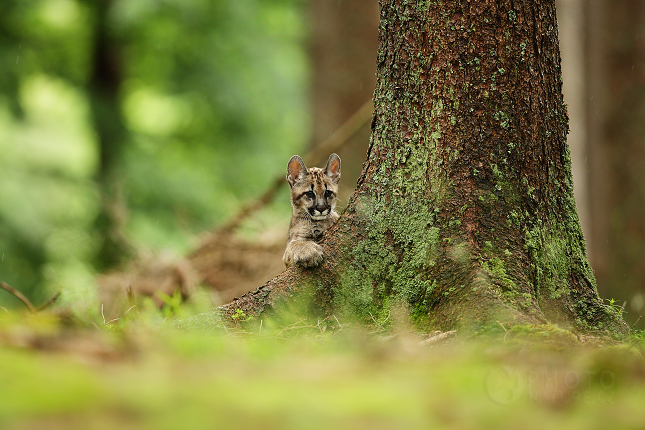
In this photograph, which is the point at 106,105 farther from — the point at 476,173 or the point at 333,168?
the point at 476,173

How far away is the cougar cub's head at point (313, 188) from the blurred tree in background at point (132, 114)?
239 inches

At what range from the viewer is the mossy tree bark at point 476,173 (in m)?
4.24

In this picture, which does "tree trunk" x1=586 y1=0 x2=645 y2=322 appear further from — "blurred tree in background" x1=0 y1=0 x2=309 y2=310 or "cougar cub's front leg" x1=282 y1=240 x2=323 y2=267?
"cougar cub's front leg" x1=282 y1=240 x2=323 y2=267

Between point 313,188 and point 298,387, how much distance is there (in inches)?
175

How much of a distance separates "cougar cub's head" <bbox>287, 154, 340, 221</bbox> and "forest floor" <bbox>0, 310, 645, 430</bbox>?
3.23m

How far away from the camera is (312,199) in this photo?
21.1 feet

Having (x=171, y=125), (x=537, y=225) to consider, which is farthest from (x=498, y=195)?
(x=171, y=125)

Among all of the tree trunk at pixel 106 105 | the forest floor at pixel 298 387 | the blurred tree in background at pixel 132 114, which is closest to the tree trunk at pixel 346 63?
the blurred tree in background at pixel 132 114

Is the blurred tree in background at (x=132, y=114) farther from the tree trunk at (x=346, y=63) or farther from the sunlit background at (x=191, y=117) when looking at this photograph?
the tree trunk at (x=346, y=63)

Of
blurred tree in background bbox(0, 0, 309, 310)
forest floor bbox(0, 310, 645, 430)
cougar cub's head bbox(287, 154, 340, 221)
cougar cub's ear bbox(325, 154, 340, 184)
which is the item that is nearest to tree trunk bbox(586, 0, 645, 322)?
cougar cub's ear bbox(325, 154, 340, 184)

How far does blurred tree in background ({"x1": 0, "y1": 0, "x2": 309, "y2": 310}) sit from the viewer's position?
44.4 ft

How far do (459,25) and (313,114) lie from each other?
22.7 ft

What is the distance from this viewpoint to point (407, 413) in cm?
204

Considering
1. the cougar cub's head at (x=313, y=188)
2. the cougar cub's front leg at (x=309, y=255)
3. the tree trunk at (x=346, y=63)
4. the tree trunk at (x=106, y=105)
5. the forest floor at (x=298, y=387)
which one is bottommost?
the forest floor at (x=298, y=387)
